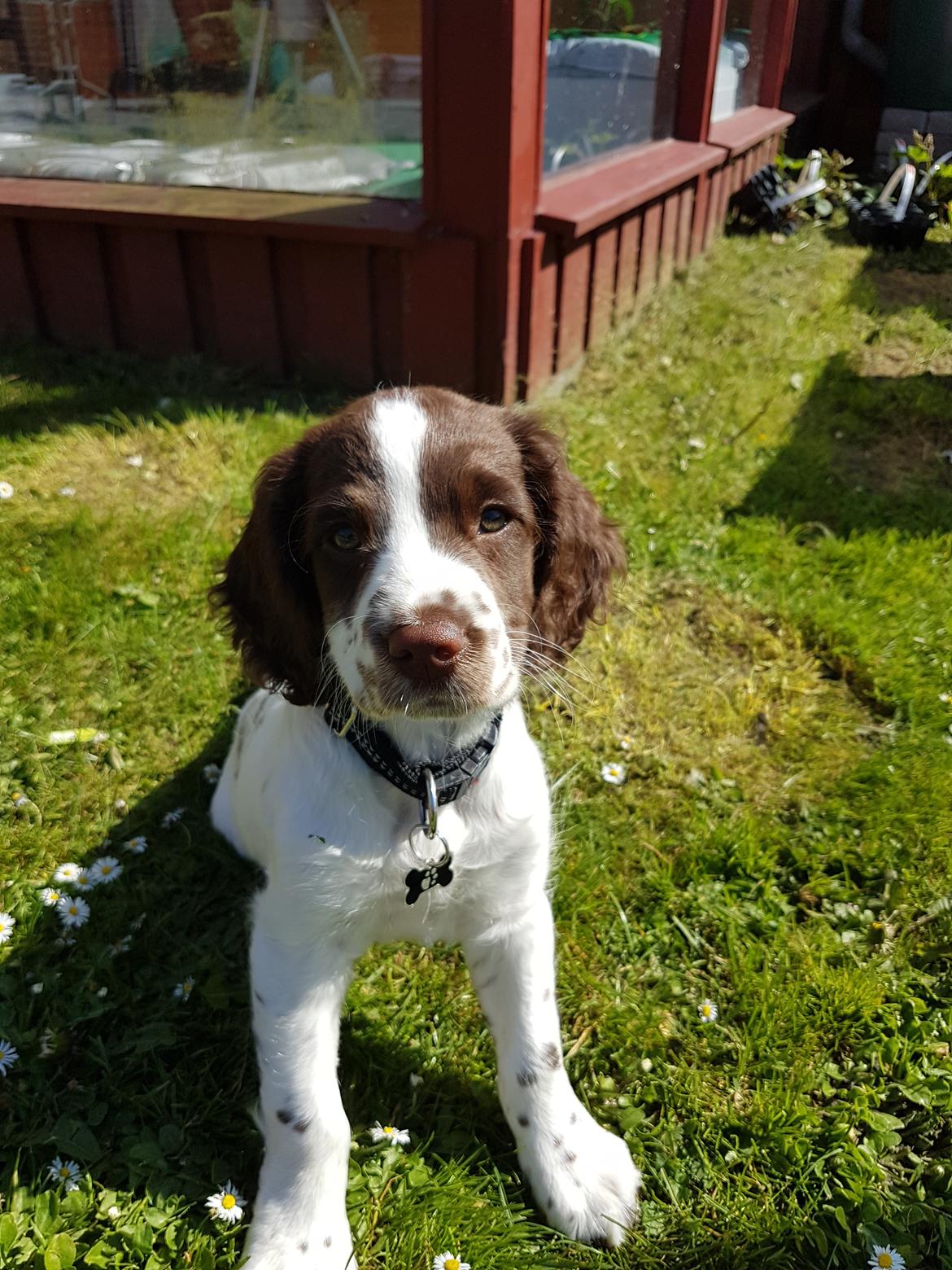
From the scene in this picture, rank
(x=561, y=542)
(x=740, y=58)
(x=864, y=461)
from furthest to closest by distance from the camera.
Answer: (x=740, y=58), (x=864, y=461), (x=561, y=542)

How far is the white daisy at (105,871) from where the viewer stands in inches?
105

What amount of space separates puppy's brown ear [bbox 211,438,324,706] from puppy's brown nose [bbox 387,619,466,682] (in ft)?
1.39

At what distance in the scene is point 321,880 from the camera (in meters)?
1.92

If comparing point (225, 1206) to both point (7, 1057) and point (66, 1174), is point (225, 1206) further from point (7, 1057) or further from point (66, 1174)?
point (7, 1057)

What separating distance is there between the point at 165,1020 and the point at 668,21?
6393 millimetres

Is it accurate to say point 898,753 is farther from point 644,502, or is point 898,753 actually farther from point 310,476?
point 310,476

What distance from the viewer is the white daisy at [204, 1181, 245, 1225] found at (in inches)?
77.2

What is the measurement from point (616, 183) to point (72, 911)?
14.9 ft

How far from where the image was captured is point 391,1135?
2.09 meters

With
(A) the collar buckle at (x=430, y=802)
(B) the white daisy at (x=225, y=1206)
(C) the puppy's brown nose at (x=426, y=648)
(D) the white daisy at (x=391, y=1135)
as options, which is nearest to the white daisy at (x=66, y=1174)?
(B) the white daisy at (x=225, y=1206)

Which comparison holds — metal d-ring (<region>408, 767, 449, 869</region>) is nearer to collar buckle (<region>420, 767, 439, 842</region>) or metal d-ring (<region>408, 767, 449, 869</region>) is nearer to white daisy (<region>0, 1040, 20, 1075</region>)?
collar buckle (<region>420, 767, 439, 842</region>)

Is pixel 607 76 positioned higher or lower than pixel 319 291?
higher

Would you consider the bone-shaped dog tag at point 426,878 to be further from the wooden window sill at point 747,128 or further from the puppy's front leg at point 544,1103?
the wooden window sill at point 747,128

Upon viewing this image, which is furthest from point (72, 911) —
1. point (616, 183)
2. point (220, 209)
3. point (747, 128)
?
point (747, 128)
